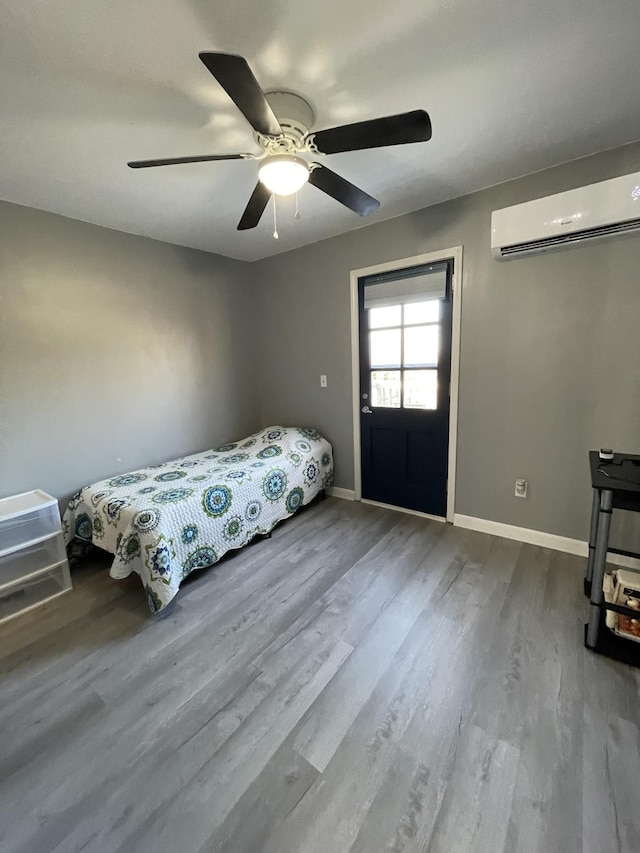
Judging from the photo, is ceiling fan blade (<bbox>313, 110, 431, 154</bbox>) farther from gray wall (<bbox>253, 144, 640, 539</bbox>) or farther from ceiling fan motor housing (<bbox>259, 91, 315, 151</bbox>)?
gray wall (<bbox>253, 144, 640, 539</bbox>)

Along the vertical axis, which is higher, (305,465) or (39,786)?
(305,465)

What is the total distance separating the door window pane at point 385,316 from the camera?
110 inches

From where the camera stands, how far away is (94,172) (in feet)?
6.16

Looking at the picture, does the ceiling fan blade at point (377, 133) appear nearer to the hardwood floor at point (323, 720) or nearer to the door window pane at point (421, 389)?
the door window pane at point (421, 389)

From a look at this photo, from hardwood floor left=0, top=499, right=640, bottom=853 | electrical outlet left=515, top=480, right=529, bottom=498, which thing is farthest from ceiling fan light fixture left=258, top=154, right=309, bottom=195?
electrical outlet left=515, top=480, right=529, bottom=498

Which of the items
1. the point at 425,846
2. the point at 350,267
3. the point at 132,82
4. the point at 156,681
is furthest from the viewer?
the point at 350,267

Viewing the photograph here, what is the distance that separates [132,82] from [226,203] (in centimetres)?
99

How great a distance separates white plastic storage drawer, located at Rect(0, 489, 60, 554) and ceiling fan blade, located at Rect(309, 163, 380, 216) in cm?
228

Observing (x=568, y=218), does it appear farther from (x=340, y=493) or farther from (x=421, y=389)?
(x=340, y=493)

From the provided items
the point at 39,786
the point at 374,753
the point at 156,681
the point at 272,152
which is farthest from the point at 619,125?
the point at 39,786

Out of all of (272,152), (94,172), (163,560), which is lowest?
(163,560)

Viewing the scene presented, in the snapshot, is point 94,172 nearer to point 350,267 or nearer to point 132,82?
point 132,82

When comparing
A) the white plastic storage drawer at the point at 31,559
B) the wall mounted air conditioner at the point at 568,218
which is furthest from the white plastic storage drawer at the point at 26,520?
the wall mounted air conditioner at the point at 568,218

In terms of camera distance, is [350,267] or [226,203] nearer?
[226,203]
